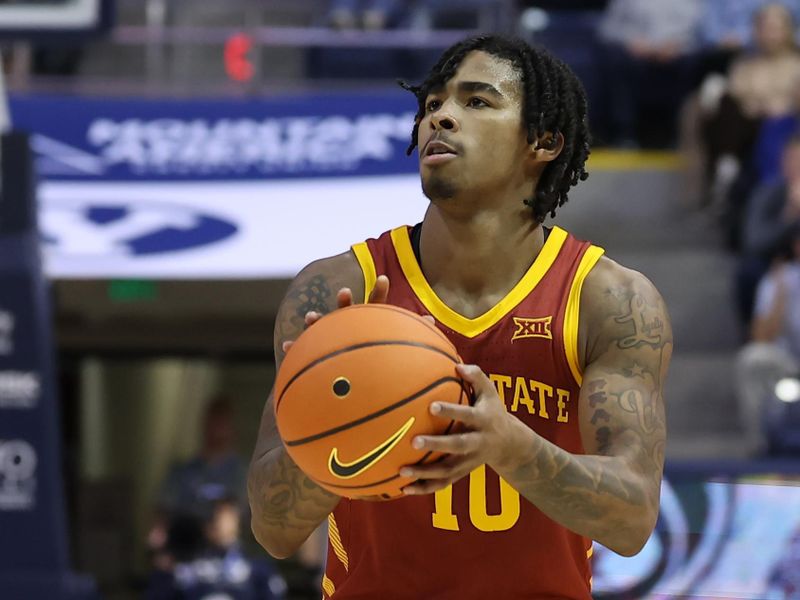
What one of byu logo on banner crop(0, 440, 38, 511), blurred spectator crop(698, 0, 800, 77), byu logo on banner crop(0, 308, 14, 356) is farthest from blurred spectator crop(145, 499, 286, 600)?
blurred spectator crop(698, 0, 800, 77)

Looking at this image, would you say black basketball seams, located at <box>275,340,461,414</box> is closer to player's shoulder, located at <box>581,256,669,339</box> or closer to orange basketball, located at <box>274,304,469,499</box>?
orange basketball, located at <box>274,304,469,499</box>

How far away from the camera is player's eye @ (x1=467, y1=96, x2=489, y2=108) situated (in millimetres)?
3639

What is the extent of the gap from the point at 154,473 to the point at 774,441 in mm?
9061

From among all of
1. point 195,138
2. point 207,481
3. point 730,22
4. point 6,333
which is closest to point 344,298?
point 6,333

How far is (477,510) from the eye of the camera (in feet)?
11.9

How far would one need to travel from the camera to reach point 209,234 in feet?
33.5

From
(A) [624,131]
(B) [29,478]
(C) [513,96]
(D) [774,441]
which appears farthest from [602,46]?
(C) [513,96]

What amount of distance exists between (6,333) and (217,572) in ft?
6.49

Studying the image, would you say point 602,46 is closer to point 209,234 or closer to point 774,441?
point 209,234

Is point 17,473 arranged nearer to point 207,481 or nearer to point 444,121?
point 207,481

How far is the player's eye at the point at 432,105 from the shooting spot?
3.69 meters

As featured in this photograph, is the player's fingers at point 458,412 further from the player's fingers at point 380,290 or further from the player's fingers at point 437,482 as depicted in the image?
the player's fingers at point 380,290

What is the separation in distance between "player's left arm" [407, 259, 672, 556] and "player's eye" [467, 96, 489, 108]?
19.4 inches

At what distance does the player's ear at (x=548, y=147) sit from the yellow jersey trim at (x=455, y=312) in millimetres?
203
